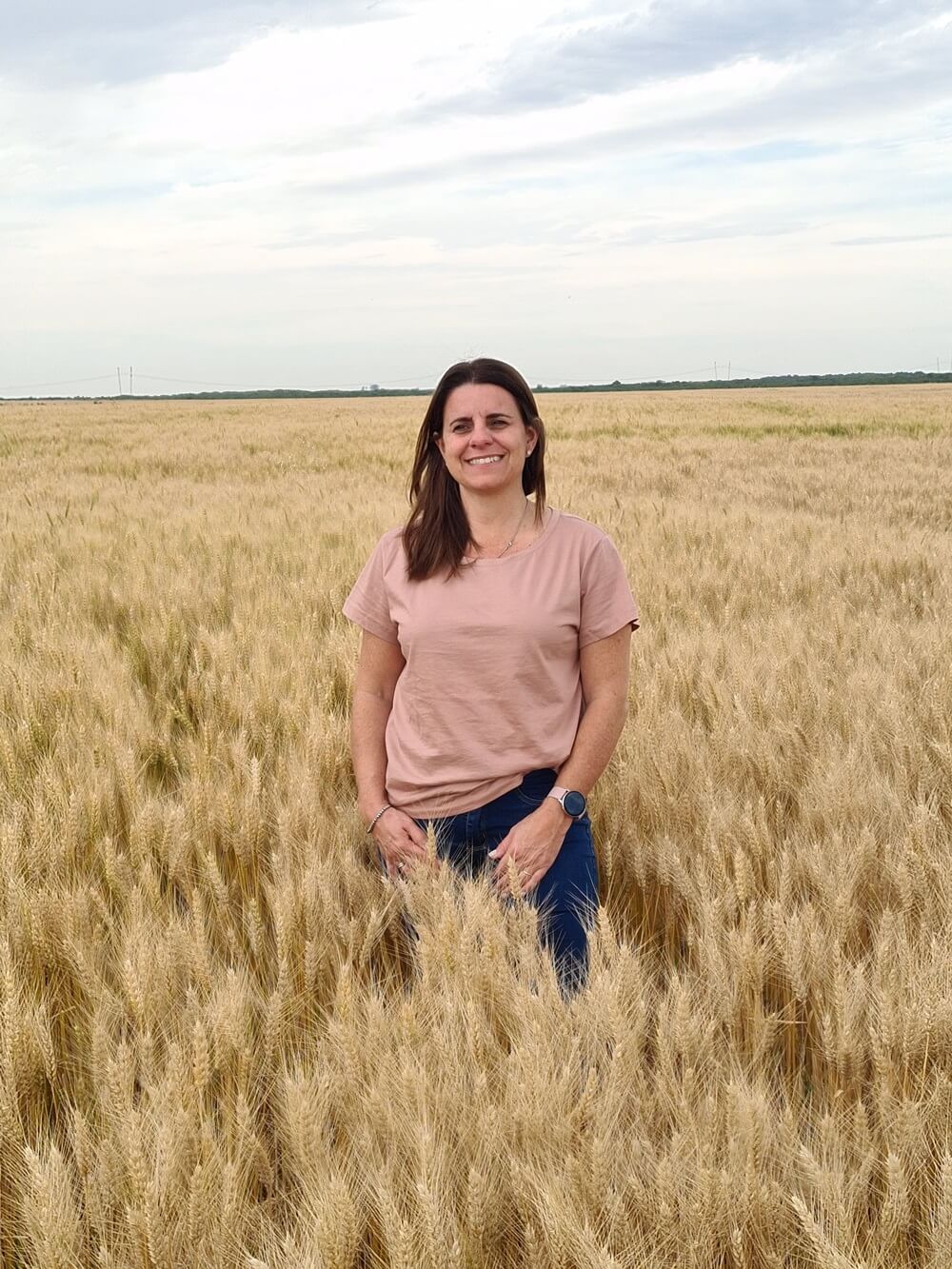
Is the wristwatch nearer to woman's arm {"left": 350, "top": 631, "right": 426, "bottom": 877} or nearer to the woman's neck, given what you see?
woman's arm {"left": 350, "top": 631, "right": 426, "bottom": 877}

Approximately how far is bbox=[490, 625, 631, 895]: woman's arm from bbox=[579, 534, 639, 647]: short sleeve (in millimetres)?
31

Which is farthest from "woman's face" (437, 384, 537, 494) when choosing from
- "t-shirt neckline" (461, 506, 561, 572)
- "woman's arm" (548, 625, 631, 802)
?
"woman's arm" (548, 625, 631, 802)

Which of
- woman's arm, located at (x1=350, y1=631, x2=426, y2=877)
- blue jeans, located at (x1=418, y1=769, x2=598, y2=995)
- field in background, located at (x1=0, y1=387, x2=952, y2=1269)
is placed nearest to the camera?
field in background, located at (x1=0, y1=387, x2=952, y2=1269)

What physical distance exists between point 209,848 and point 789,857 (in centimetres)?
120

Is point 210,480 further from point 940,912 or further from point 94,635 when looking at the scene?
point 940,912

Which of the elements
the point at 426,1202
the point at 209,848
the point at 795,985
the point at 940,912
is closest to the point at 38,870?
the point at 209,848

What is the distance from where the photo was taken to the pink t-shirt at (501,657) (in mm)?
2078

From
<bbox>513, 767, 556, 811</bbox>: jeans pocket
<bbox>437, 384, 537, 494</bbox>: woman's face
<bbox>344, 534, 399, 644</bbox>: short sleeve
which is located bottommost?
<bbox>513, 767, 556, 811</bbox>: jeans pocket

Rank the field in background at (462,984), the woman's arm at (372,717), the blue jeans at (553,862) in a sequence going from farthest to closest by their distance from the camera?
the woman's arm at (372,717) → the blue jeans at (553,862) → the field in background at (462,984)

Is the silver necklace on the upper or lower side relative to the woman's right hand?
upper

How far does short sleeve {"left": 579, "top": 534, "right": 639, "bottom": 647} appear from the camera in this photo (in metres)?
2.11

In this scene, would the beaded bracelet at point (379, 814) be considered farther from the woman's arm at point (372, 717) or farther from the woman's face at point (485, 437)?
the woman's face at point (485, 437)

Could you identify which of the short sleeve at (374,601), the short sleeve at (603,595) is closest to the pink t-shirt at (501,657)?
the short sleeve at (603,595)

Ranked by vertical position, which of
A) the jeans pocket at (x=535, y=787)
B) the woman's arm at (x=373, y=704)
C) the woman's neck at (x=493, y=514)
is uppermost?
the woman's neck at (x=493, y=514)
